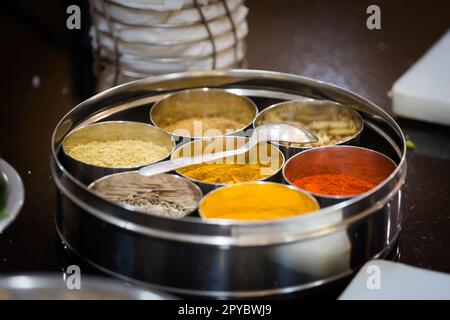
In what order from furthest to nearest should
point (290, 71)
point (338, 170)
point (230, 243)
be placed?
point (290, 71) → point (338, 170) → point (230, 243)

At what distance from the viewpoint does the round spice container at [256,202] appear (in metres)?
0.93

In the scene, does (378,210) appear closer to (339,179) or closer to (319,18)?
(339,179)

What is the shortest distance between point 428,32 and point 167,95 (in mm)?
693

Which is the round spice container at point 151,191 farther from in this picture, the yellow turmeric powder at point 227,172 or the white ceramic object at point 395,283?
the white ceramic object at point 395,283

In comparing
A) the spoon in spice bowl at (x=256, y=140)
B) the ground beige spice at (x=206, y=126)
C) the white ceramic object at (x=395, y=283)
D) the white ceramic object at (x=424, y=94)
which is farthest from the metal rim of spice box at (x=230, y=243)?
the white ceramic object at (x=424, y=94)

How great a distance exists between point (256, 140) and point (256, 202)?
14 centimetres

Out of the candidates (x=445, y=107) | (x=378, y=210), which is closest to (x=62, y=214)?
(x=378, y=210)

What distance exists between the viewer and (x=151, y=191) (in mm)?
993

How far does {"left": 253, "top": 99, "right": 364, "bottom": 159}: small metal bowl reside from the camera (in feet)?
3.69

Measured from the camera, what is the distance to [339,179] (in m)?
1.02

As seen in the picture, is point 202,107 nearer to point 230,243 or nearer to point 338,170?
point 338,170

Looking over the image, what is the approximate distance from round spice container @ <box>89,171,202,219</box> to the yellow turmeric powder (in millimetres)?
43

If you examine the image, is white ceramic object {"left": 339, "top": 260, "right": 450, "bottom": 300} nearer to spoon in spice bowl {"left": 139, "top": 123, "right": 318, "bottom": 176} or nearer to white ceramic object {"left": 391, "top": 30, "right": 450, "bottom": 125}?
spoon in spice bowl {"left": 139, "top": 123, "right": 318, "bottom": 176}

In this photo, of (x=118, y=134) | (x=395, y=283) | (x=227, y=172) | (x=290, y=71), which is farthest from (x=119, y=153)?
(x=290, y=71)
